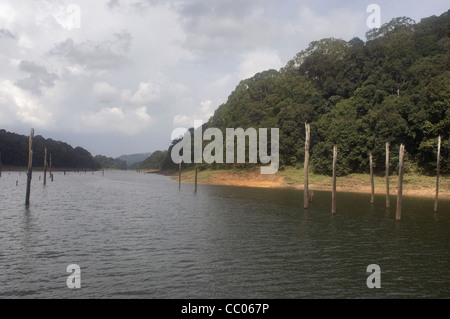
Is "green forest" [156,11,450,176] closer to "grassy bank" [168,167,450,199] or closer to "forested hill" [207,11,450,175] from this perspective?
"forested hill" [207,11,450,175]

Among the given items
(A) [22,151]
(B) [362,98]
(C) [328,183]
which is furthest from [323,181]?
(A) [22,151]

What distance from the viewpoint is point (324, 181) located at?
6812cm

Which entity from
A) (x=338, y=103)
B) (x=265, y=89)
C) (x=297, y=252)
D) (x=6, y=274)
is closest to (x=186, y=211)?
(x=297, y=252)

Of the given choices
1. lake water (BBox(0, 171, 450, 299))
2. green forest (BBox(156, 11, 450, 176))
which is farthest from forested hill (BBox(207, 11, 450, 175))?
lake water (BBox(0, 171, 450, 299))

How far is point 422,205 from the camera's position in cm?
4025

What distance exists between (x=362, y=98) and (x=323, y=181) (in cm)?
2789

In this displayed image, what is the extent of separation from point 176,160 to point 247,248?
476ft

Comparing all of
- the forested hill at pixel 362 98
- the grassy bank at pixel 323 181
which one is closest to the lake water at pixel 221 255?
the grassy bank at pixel 323 181

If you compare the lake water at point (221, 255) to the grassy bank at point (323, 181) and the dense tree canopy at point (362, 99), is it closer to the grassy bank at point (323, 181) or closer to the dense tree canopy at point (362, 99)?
the grassy bank at point (323, 181)

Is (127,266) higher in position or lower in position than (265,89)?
lower

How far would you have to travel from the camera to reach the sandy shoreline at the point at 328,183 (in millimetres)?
52459

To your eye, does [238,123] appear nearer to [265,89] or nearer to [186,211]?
[265,89]

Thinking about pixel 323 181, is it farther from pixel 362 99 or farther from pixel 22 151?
pixel 22 151

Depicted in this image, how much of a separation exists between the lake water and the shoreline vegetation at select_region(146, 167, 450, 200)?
78.4ft
